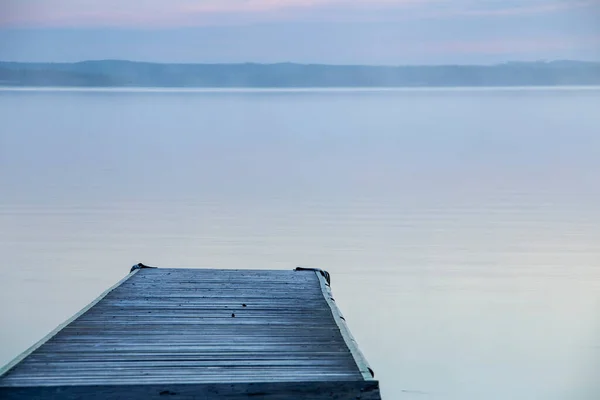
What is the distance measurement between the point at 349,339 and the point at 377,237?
25.4 ft

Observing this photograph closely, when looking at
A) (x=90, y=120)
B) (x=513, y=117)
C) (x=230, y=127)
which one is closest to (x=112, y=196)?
(x=230, y=127)

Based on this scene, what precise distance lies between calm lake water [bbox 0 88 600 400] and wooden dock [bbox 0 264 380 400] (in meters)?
1.57

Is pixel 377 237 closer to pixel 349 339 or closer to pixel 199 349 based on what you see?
pixel 349 339

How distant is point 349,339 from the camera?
5.43 metres

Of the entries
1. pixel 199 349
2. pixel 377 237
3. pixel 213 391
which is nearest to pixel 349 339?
pixel 199 349

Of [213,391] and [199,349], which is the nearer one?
[213,391]

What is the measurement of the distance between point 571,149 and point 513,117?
17.3m

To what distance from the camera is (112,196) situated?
17328 mm

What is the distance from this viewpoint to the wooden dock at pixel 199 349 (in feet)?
14.8

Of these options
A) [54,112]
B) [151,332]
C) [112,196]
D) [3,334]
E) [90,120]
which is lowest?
[151,332]

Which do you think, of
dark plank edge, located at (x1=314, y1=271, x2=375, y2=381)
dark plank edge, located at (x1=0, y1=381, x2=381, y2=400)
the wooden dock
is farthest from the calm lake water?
dark plank edge, located at (x1=0, y1=381, x2=381, y2=400)

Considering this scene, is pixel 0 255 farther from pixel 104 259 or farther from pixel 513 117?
pixel 513 117

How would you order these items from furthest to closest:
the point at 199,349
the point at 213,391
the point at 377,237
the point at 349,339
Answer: the point at 377,237 → the point at 349,339 → the point at 199,349 → the point at 213,391

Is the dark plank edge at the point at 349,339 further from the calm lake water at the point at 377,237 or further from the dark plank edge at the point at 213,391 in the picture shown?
Result: the calm lake water at the point at 377,237
